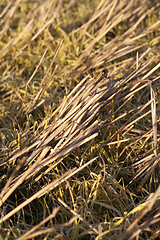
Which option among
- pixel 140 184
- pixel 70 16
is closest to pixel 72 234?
pixel 140 184

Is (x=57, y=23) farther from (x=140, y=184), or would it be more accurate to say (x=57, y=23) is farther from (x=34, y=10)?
(x=140, y=184)

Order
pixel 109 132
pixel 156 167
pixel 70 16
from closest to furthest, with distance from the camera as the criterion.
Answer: pixel 156 167 < pixel 109 132 < pixel 70 16

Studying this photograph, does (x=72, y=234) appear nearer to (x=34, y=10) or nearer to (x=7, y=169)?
(x=7, y=169)

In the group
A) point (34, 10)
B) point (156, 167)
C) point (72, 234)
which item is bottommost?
point (156, 167)

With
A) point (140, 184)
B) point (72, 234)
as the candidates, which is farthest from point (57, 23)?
point (72, 234)

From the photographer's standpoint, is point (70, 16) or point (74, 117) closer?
point (74, 117)

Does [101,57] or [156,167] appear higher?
[101,57]

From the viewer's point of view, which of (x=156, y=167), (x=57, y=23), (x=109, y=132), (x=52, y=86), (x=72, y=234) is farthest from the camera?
(x=57, y=23)
